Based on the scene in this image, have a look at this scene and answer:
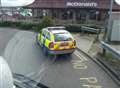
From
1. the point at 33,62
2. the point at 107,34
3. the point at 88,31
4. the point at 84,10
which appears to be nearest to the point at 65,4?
the point at 84,10

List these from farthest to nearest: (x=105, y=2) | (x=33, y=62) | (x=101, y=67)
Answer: (x=105, y=2)
(x=33, y=62)
(x=101, y=67)

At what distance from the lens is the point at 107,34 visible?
46.6ft

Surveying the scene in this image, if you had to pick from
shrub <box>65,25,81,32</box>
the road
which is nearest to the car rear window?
the road

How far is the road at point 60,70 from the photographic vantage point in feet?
28.4

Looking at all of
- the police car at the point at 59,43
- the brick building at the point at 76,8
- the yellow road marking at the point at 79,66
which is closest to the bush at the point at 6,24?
the brick building at the point at 76,8

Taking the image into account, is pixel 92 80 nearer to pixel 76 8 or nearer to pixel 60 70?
pixel 60 70

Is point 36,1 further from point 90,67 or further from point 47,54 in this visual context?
point 90,67

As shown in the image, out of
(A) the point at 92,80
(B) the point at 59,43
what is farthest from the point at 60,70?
(B) the point at 59,43

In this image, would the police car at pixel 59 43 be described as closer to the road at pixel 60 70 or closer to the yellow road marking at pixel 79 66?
the road at pixel 60 70

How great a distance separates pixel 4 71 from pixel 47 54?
9800 millimetres

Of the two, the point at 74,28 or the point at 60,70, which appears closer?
the point at 60,70

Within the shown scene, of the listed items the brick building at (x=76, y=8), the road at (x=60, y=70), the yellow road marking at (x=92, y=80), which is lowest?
the yellow road marking at (x=92, y=80)

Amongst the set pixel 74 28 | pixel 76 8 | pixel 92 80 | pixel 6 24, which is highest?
pixel 76 8

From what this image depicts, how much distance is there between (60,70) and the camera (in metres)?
10.4
